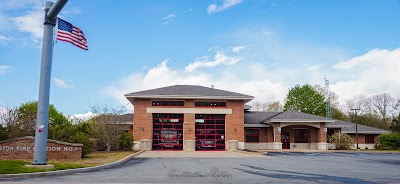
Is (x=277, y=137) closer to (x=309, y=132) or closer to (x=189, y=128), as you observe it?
(x=309, y=132)

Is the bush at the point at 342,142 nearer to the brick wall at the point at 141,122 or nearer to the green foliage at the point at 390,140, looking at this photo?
the green foliage at the point at 390,140

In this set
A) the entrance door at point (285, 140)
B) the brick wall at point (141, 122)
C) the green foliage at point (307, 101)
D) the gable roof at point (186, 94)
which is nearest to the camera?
the brick wall at point (141, 122)

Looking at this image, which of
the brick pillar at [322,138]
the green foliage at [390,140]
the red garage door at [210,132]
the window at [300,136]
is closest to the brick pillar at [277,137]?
the window at [300,136]

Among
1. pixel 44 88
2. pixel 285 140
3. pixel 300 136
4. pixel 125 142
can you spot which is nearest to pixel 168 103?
pixel 125 142

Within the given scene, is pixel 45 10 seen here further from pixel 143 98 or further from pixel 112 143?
pixel 143 98

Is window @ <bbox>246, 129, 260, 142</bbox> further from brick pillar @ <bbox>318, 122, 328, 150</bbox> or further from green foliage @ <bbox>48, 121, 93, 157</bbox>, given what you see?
green foliage @ <bbox>48, 121, 93, 157</bbox>

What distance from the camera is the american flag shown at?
13.9m

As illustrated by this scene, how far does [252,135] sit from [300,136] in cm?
571

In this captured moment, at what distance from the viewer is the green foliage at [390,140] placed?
40.2 metres

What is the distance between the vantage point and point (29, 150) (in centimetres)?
1836

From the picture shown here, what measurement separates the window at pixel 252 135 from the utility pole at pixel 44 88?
2779 cm

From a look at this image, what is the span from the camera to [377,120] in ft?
212

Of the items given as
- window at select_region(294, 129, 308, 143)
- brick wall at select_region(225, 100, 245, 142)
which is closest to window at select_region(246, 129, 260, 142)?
brick wall at select_region(225, 100, 245, 142)

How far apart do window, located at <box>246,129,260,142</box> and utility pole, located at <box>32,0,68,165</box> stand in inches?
1094
